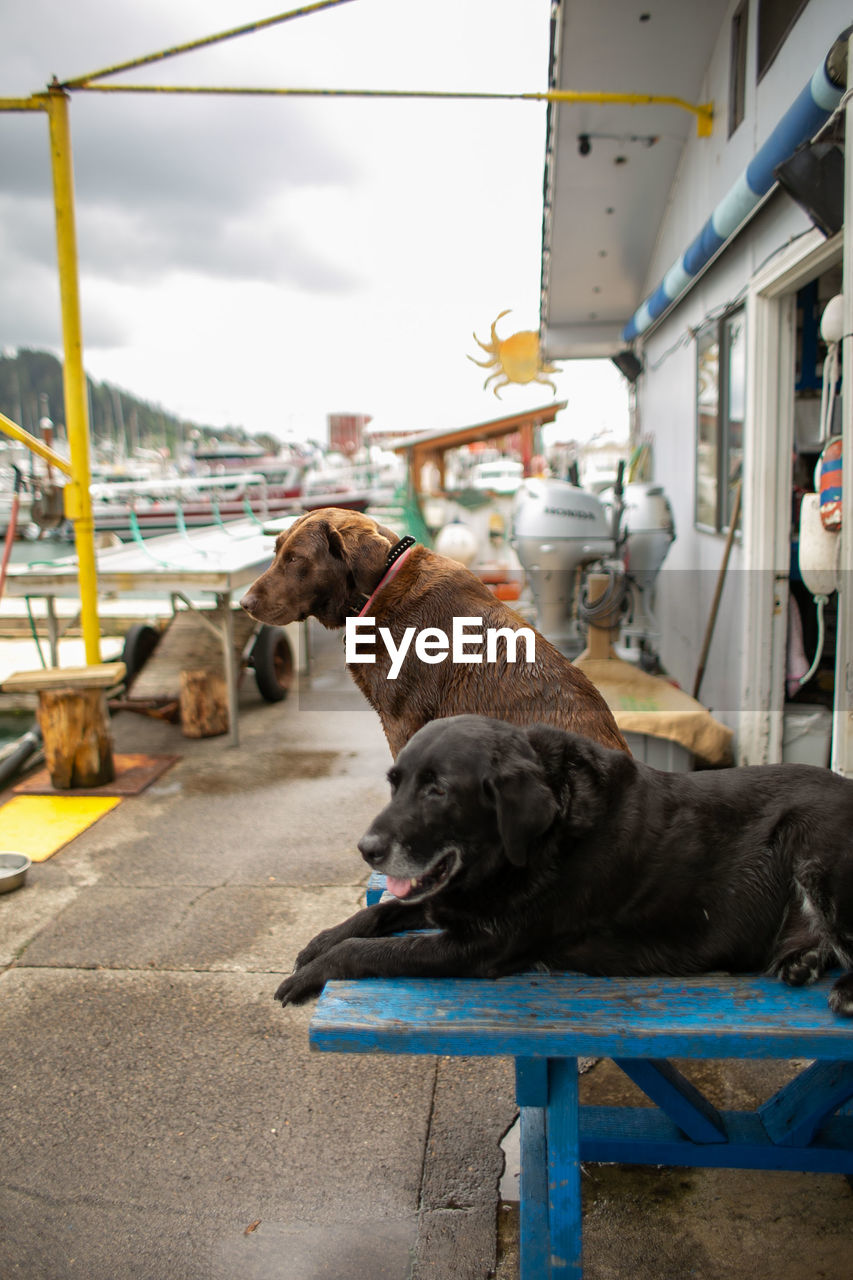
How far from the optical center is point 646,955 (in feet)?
6.17

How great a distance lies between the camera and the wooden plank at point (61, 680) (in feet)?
17.6

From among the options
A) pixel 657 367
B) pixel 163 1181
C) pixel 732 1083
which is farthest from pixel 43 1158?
pixel 657 367

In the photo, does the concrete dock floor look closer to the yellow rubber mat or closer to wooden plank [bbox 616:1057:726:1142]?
wooden plank [bbox 616:1057:726:1142]

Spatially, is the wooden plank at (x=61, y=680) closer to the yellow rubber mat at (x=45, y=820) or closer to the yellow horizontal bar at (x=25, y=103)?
the yellow rubber mat at (x=45, y=820)

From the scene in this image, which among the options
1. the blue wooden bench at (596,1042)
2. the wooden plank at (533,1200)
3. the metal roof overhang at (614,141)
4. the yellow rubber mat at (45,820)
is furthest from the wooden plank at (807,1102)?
the metal roof overhang at (614,141)

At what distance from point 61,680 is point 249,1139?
3.52 m

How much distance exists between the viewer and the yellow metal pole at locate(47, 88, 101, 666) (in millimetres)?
5043

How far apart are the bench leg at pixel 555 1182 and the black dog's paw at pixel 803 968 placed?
480 millimetres

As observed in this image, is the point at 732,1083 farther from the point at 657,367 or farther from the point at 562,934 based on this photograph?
the point at 657,367

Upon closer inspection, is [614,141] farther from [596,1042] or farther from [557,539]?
[596,1042]

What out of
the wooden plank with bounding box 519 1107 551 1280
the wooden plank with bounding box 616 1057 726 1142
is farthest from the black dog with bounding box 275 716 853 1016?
the wooden plank with bounding box 519 1107 551 1280

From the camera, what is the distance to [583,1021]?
5.57 ft

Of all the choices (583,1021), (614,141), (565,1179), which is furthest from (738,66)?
(565,1179)

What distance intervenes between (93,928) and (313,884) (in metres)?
1.00
